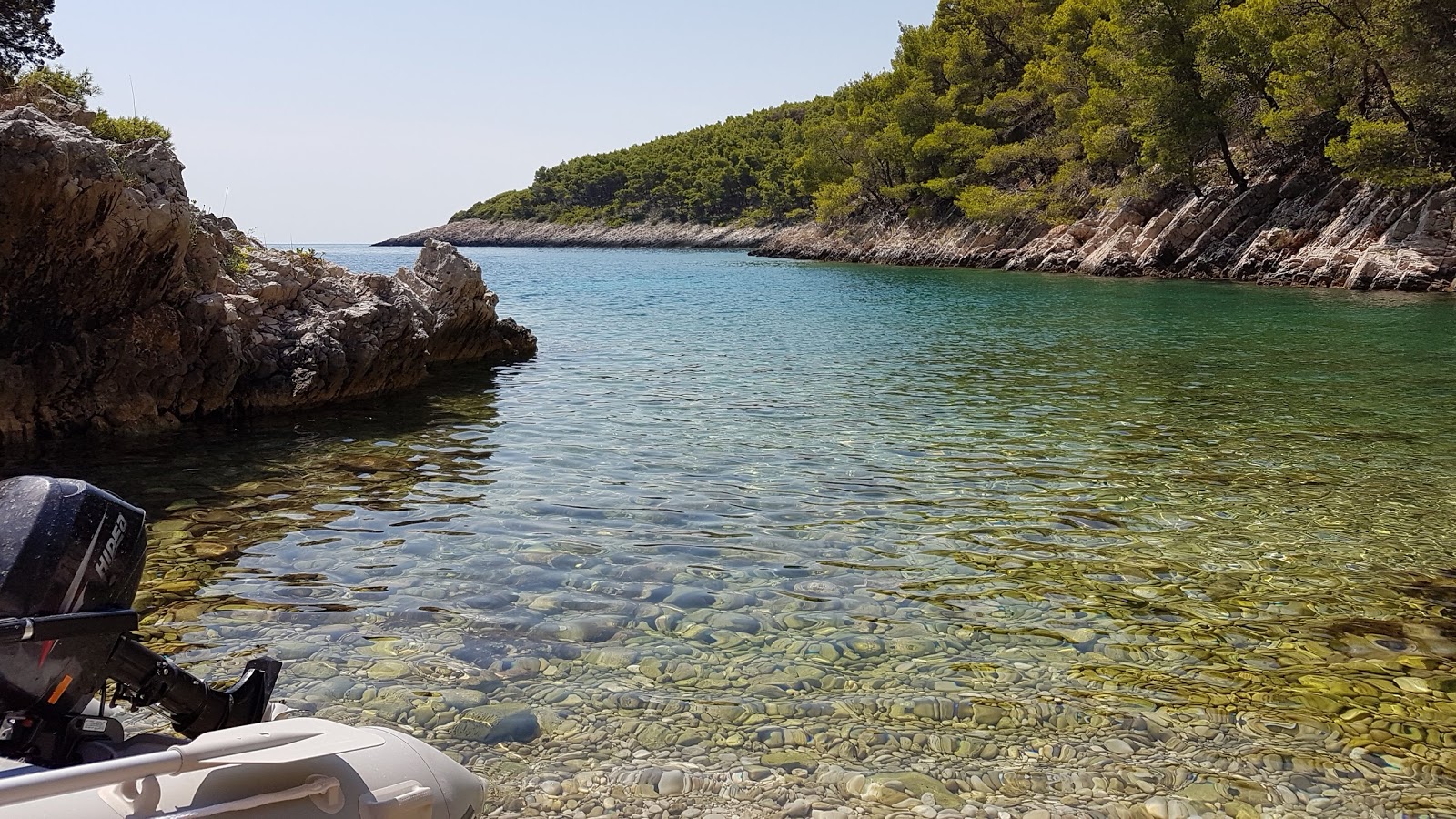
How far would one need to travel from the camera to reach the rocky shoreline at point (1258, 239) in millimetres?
33500

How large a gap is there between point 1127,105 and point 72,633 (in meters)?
53.5

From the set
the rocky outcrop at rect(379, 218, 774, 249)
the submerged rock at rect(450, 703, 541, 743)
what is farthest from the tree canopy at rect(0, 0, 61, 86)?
the rocky outcrop at rect(379, 218, 774, 249)

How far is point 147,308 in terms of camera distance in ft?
37.5

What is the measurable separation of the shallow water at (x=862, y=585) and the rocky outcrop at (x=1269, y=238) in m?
23.8

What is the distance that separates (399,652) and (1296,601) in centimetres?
569

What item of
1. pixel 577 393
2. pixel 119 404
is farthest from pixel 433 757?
pixel 577 393

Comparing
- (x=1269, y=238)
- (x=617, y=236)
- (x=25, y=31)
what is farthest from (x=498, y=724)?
(x=617, y=236)

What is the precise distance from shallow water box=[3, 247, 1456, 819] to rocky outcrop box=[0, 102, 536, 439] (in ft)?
2.60

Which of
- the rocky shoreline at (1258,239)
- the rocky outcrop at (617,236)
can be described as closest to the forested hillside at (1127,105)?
→ the rocky shoreline at (1258,239)

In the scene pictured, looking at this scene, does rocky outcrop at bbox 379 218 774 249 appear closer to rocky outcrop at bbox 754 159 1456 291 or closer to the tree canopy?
rocky outcrop at bbox 754 159 1456 291

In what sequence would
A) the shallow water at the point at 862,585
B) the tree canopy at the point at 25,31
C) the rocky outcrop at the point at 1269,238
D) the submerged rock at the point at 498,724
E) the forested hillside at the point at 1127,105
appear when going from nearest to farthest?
1. the shallow water at the point at 862,585
2. the submerged rock at the point at 498,724
3. the tree canopy at the point at 25,31
4. the rocky outcrop at the point at 1269,238
5. the forested hillside at the point at 1127,105

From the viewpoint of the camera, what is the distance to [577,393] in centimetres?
1524

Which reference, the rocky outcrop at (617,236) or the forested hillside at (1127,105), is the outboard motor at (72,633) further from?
the rocky outcrop at (617,236)

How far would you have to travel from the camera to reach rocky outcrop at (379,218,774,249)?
132 meters
